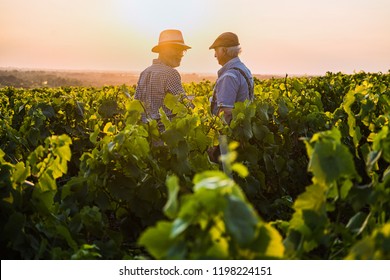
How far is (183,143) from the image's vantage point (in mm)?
3654

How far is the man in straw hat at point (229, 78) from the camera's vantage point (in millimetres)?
5105

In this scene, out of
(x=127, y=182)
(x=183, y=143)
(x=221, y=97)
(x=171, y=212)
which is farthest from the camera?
(x=221, y=97)

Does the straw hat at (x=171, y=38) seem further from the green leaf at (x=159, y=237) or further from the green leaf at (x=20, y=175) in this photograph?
the green leaf at (x=159, y=237)

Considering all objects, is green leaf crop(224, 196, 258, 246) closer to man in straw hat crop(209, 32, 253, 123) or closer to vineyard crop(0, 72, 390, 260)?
vineyard crop(0, 72, 390, 260)

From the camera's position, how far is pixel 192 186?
3607 millimetres

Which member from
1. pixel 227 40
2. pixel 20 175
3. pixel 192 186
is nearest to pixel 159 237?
pixel 20 175

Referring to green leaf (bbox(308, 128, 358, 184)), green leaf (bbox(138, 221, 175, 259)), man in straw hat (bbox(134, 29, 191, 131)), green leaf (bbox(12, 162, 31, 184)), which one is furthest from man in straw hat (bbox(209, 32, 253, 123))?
green leaf (bbox(138, 221, 175, 259))

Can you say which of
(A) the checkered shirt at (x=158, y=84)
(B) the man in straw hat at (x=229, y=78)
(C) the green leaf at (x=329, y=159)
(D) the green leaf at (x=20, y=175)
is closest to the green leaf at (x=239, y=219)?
(C) the green leaf at (x=329, y=159)

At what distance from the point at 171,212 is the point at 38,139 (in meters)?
4.65

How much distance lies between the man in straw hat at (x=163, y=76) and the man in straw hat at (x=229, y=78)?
0.32 meters

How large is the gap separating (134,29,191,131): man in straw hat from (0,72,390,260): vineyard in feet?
0.95

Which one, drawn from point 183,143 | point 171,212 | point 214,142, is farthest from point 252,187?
point 171,212

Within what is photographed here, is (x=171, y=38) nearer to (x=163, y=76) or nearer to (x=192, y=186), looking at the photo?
(x=163, y=76)
